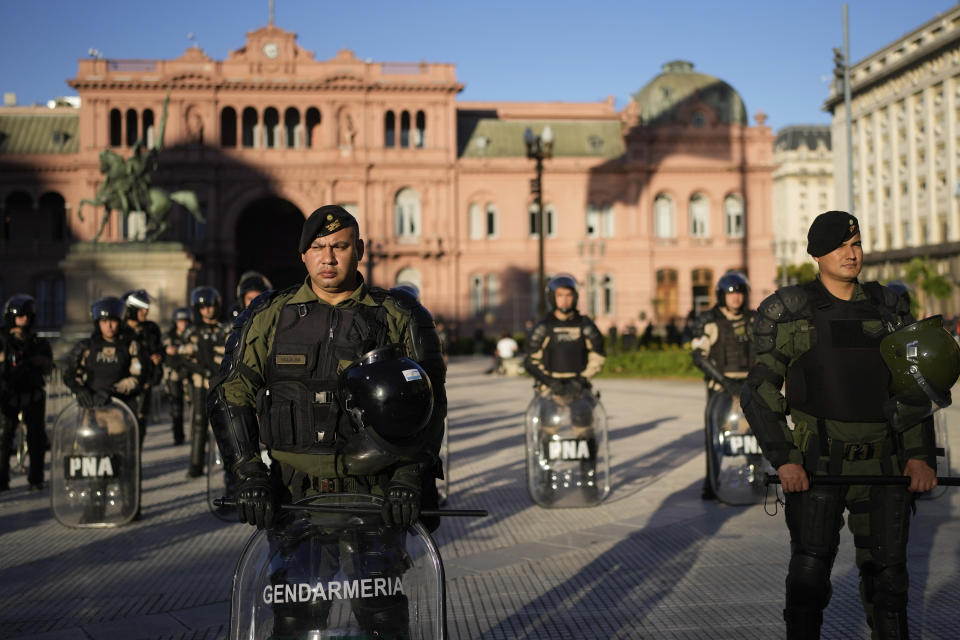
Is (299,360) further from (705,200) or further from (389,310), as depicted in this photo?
(705,200)

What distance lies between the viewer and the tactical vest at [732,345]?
8617 millimetres

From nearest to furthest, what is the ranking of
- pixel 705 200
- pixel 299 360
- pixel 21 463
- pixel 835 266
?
pixel 299 360 < pixel 835 266 < pixel 21 463 < pixel 705 200

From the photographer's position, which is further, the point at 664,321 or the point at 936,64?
the point at 936,64

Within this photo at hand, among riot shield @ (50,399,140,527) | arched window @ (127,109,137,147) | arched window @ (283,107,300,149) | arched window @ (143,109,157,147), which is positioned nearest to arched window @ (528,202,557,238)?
arched window @ (283,107,300,149)

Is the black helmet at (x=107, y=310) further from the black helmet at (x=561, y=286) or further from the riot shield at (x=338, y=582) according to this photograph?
the riot shield at (x=338, y=582)

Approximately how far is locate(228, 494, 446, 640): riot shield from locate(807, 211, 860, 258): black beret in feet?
7.37

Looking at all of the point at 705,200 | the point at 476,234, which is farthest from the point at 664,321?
the point at 476,234

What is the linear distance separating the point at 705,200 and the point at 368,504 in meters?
52.7

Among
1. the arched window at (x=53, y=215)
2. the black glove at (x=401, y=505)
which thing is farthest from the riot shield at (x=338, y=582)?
the arched window at (x=53, y=215)

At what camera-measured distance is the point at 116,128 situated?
163 ft

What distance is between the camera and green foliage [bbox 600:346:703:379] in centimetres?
2733

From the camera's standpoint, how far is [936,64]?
190 ft

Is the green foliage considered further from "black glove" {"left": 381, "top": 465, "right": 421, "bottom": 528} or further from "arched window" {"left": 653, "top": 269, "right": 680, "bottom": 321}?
"black glove" {"left": 381, "top": 465, "right": 421, "bottom": 528}

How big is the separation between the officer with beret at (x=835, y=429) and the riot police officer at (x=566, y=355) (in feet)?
13.9
